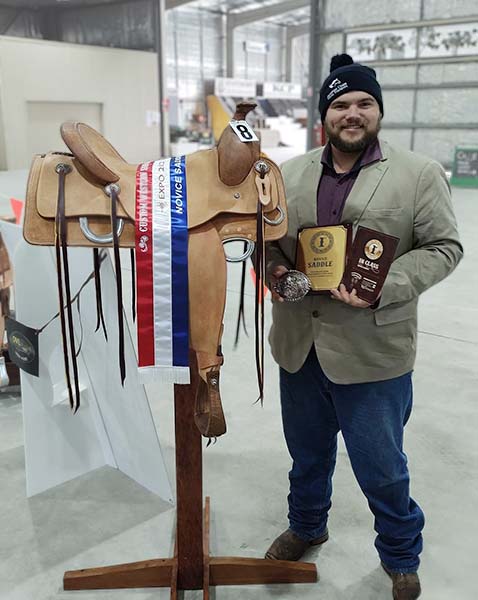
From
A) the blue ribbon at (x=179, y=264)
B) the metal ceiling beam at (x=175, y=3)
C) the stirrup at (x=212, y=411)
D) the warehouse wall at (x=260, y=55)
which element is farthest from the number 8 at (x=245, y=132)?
the warehouse wall at (x=260, y=55)

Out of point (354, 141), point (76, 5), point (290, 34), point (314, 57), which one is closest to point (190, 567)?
point (354, 141)

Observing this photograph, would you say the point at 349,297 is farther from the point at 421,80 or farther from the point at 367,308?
the point at 421,80

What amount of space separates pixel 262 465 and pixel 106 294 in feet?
3.14

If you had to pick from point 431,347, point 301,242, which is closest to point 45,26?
point 431,347

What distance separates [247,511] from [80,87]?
12526mm

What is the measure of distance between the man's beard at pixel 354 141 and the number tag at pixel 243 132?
24 centimetres

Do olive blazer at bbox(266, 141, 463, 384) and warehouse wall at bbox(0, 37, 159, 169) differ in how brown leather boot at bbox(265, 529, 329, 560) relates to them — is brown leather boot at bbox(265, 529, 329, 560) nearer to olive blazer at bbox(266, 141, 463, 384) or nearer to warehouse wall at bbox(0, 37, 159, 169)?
olive blazer at bbox(266, 141, 463, 384)

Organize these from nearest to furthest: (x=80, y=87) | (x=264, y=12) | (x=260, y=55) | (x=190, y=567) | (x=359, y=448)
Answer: (x=359, y=448) < (x=190, y=567) < (x=80, y=87) < (x=264, y=12) < (x=260, y=55)

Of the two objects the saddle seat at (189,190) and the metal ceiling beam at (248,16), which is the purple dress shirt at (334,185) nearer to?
the saddle seat at (189,190)

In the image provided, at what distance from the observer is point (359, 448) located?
1.50 metres

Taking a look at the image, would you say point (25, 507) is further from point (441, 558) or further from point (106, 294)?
point (441, 558)

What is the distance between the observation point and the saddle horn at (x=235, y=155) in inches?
48.3

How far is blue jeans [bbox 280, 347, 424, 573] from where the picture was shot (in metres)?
1.48

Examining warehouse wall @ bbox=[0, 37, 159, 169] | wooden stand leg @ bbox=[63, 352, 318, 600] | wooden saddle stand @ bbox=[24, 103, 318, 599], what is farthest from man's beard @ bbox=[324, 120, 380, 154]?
warehouse wall @ bbox=[0, 37, 159, 169]
